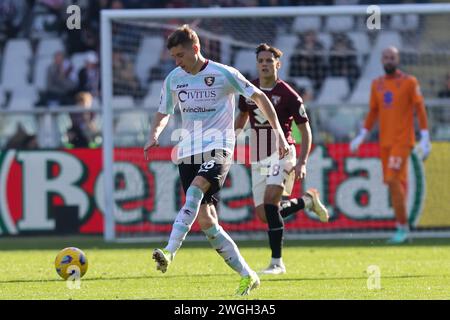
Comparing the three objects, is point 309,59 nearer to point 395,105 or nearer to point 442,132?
point 442,132

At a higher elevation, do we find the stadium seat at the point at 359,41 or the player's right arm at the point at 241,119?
the stadium seat at the point at 359,41

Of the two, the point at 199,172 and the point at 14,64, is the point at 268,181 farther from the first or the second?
the point at 14,64

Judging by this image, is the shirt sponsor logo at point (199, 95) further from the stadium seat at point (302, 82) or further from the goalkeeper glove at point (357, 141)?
the stadium seat at point (302, 82)

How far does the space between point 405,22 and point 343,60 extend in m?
1.20

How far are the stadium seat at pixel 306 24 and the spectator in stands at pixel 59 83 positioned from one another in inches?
169

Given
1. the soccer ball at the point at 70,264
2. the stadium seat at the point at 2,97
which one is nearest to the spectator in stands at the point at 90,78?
the stadium seat at the point at 2,97

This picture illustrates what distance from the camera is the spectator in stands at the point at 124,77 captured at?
Answer: 16531 mm

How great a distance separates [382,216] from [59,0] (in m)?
8.67

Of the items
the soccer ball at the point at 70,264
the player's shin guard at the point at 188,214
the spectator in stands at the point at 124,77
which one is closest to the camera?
the player's shin guard at the point at 188,214

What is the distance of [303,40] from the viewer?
17.4 metres

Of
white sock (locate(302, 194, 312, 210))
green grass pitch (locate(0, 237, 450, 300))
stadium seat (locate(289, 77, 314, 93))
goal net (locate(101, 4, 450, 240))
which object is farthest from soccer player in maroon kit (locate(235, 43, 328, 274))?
stadium seat (locate(289, 77, 314, 93))

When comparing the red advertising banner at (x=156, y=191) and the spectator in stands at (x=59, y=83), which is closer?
the red advertising banner at (x=156, y=191)

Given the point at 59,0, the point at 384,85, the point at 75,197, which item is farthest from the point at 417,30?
the point at 59,0

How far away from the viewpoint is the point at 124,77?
16.8 m
